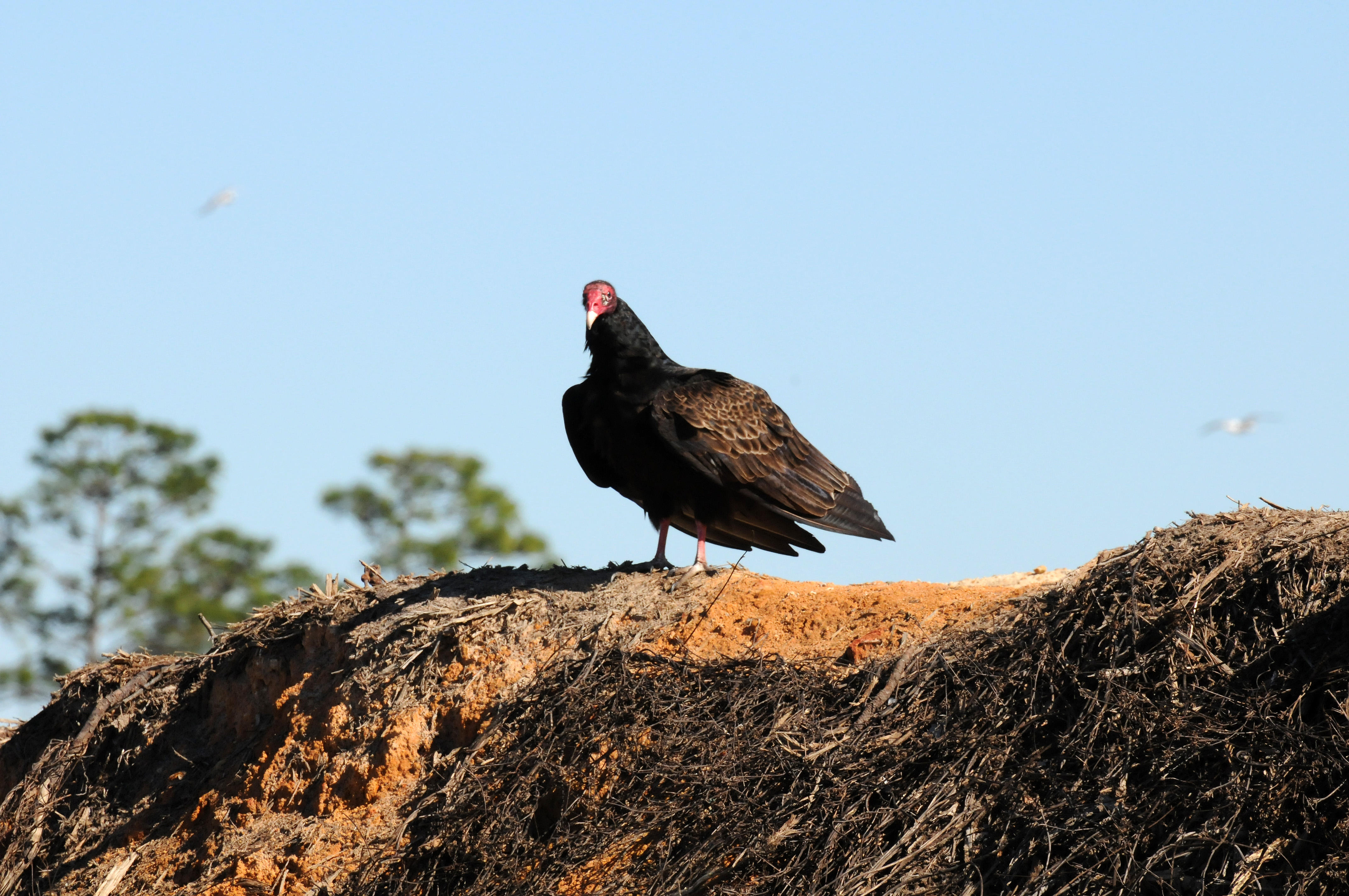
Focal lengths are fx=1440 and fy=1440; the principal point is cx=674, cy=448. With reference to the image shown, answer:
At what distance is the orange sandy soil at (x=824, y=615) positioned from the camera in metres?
5.46

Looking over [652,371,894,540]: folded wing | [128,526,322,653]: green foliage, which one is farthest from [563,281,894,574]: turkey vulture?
[128,526,322,653]: green foliage

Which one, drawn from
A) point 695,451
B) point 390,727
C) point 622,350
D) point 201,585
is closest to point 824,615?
point 695,451

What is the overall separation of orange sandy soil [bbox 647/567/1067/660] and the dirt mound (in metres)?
0.02

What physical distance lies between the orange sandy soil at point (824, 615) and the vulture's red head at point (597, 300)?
175 centimetres

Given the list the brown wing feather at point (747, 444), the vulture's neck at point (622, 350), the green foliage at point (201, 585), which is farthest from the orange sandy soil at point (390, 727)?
the green foliage at point (201, 585)

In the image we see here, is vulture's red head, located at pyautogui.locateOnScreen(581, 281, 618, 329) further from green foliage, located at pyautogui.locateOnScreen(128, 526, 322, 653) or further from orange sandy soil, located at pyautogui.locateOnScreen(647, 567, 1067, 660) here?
green foliage, located at pyautogui.locateOnScreen(128, 526, 322, 653)

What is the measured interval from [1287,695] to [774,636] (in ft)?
6.53

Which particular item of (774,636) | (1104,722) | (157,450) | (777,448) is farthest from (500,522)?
(1104,722)

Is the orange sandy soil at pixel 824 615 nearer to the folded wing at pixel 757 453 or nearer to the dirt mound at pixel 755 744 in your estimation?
the dirt mound at pixel 755 744

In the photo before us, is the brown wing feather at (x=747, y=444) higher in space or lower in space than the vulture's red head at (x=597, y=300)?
lower

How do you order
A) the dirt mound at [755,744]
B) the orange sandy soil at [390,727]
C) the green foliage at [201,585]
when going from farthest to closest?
1. the green foliage at [201,585]
2. the orange sandy soil at [390,727]
3. the dirt mound at [755,744]

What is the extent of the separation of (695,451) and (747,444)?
30 cm

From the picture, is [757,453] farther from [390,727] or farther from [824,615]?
[390,727]

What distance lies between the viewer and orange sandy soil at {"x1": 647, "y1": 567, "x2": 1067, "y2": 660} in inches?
215
